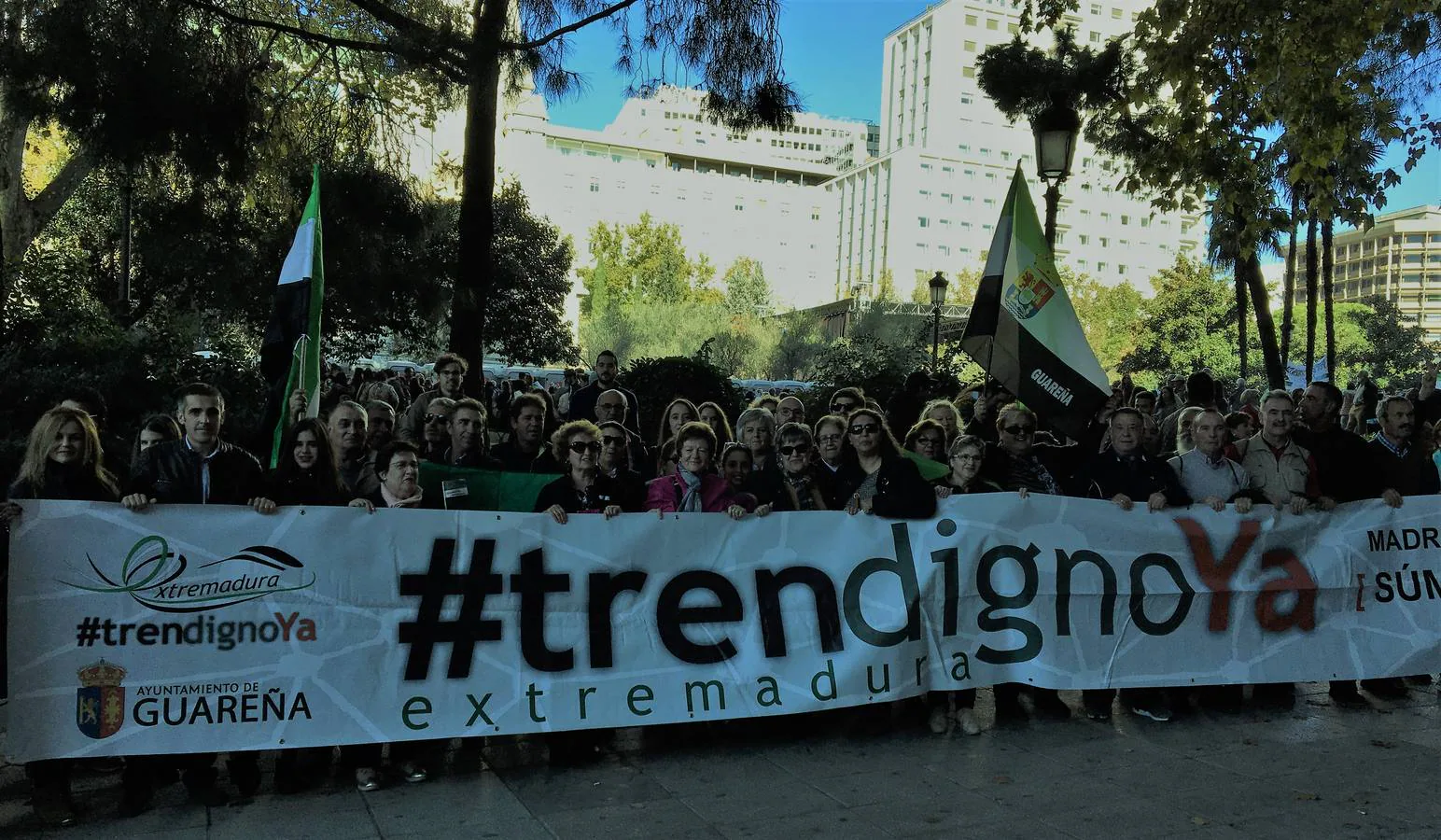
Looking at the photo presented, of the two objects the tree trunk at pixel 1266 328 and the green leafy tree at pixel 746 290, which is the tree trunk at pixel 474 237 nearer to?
the tree trunk at pixel 1266 328

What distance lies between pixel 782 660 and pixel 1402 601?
355 centimetres

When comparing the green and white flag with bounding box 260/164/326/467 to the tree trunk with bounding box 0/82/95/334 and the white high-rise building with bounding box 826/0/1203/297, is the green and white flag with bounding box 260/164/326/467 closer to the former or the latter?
the tree trunk with bounding box 0/82/95/334

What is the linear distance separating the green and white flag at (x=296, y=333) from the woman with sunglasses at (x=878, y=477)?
108 inches

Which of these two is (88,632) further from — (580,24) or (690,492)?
(580,24)

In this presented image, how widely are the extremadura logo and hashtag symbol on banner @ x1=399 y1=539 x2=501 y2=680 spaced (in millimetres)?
481

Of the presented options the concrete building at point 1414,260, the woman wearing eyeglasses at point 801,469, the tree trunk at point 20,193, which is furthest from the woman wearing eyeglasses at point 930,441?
the concrete building at point 1414,260

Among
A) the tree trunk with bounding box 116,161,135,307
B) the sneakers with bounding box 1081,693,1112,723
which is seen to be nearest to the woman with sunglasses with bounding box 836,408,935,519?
the sneakers with bounding box 1081,693,1112,723

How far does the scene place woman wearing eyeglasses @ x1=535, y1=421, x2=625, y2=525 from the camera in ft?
18.4

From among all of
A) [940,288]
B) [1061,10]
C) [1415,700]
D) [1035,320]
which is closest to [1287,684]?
[1415,700]

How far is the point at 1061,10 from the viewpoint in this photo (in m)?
10.7

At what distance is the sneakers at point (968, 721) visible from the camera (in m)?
5.77

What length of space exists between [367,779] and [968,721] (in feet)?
9.19

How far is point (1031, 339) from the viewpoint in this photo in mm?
6801

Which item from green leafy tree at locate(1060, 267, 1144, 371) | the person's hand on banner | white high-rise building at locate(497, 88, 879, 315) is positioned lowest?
the person's hand on banner
